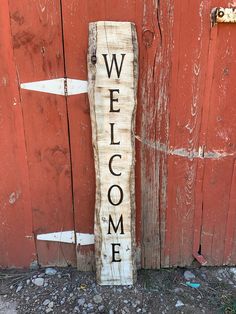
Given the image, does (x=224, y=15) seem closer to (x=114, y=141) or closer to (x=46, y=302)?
(x=114, y=141)

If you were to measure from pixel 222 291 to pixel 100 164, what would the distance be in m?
1.13

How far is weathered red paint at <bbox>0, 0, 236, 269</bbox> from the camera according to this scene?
181 centimetres

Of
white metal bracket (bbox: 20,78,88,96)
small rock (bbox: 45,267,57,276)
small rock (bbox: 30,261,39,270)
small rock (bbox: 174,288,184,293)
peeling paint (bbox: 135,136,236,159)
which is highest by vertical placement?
white metal bracket (bbox: 20,78,88,96)

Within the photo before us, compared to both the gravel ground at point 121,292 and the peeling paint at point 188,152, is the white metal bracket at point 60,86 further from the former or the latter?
the gravel ground at point 121,292

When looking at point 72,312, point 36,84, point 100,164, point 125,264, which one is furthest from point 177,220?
point 36,84

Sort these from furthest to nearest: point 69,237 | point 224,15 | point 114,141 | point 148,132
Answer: point 69,237 < point 148,132 < point 114,141 < point 224,15

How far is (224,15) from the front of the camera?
1.79 metres

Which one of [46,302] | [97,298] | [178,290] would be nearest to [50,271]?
[46,302]

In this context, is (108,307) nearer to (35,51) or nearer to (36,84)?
(36,84)

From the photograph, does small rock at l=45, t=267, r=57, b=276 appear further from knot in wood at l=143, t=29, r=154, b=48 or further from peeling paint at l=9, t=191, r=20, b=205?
knot in wood at l=143, t=29, r=154, b=48

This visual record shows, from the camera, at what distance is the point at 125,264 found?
2.16 metres

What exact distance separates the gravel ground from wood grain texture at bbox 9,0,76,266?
5.9 inches

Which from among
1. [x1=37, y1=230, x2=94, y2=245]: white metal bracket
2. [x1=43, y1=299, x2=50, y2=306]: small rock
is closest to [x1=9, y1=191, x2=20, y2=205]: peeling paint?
[x1=37, y1=230, x2=94, y2=245]: white metal bracket

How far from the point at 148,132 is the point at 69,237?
840mm
